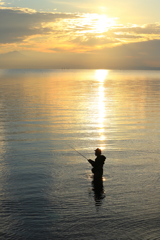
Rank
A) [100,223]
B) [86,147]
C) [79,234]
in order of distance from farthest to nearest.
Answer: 1. [86,147]
2. [100,223]
3. [79,234]

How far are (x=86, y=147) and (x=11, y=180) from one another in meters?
5.91

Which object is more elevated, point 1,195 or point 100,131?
point 100,131

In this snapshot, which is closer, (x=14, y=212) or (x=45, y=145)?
(x=14, y=212)

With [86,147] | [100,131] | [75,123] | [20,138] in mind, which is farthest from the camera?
[75,123]

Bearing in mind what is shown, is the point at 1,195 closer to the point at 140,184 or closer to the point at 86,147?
the point at 140,184

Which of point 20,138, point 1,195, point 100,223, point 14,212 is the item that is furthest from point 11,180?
point 20,138

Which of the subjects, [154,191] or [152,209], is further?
[154,191]

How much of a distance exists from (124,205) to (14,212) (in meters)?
3.40

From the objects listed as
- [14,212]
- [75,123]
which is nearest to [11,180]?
[14,212]

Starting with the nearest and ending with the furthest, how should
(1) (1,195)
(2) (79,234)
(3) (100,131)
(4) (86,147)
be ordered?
(2) (79,234)
(1) (1,195)
(4) (86,147)
(3) (100,131)

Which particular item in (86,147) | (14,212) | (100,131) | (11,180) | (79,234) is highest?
(100,131)

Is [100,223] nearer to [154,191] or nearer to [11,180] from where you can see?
[154,191]

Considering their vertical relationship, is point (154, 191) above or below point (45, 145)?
below

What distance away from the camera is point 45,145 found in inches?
671
